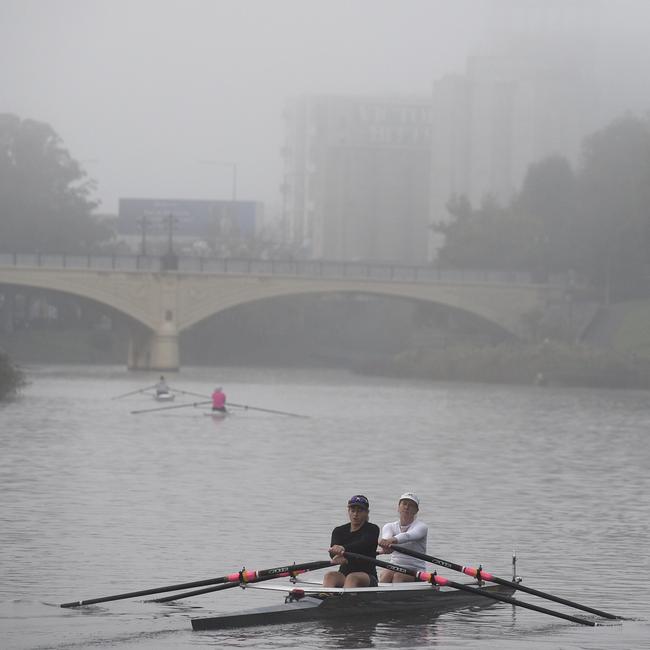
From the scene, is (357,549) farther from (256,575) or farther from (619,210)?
(619,210)

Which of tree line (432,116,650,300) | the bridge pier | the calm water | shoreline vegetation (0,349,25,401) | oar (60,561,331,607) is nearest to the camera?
oar (60,561,331,607)

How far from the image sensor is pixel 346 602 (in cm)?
2198

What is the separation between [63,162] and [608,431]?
9623 cm

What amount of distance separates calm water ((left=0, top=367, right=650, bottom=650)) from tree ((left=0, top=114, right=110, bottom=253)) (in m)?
67.8

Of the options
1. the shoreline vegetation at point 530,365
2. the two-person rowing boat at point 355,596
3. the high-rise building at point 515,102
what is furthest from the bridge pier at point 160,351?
the two-person rowing boat at point 355,596

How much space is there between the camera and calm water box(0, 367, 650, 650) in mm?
22438

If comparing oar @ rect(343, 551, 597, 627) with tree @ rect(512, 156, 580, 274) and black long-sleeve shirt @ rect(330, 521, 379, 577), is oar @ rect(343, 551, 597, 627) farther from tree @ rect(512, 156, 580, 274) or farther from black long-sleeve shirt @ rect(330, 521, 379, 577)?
tree @ rect(512, 156, 580, 274)

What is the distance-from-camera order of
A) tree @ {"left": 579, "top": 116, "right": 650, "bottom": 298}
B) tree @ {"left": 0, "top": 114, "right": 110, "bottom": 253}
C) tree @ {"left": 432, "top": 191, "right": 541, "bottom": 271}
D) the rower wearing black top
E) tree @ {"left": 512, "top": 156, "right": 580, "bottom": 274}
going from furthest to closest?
tree @ {"left": 0, "top": 114, "right": 110, "bottom": 253} → tree @ {"left": 432, "top": 191, "right": 541, "bottom": 271} → tree @ {"left": 512, "top": 156, "right": 580, "bottom": 274} → tree @ {"left": 579, "top": 116, "right": 650, "bottom": 298} → the rower wearing black top

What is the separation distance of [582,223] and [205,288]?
2559 centimetres

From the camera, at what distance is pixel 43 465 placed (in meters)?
44.8

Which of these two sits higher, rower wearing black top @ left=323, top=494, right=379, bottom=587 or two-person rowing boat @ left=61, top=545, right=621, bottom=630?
rower wearing black top @ left=323, top=494, right=379, bottom=587

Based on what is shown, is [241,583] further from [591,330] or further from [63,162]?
[63,162]

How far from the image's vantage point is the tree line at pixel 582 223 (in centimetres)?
11450

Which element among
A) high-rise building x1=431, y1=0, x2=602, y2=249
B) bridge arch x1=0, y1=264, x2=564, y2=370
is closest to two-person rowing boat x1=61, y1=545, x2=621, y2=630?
bridge arch x1=0, y1=264, x2=564, y2=370
